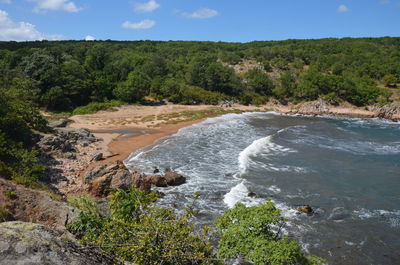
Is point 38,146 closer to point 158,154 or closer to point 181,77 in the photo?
point 158,154

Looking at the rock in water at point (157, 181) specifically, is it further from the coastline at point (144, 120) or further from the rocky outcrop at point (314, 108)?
the rocky outcrop at point (314, 108)

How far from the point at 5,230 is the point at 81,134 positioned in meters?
26.8

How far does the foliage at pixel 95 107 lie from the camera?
48.8 meters

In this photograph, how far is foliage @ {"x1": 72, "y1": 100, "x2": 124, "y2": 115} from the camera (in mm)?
48844

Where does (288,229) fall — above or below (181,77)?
below

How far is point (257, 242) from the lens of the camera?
897cm

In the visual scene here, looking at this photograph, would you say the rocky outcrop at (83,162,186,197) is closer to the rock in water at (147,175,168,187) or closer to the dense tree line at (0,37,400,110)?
the rock in water at (147,175,168,187)

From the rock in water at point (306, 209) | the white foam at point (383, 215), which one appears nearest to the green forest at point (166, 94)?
the rock in water at point (306, 209)

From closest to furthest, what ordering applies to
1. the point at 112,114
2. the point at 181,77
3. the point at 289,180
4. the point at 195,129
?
the point at 289,180 < the point at 195,129 < the point at 112,114 < the point at 181,77

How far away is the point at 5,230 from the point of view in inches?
213

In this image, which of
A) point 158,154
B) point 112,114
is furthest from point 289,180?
point 112,114

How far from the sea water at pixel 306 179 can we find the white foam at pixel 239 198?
0.06 metres

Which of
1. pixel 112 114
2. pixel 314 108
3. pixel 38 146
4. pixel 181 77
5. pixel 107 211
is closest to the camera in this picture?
pixel 107 211

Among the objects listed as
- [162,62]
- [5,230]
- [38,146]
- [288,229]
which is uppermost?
[162,62]
